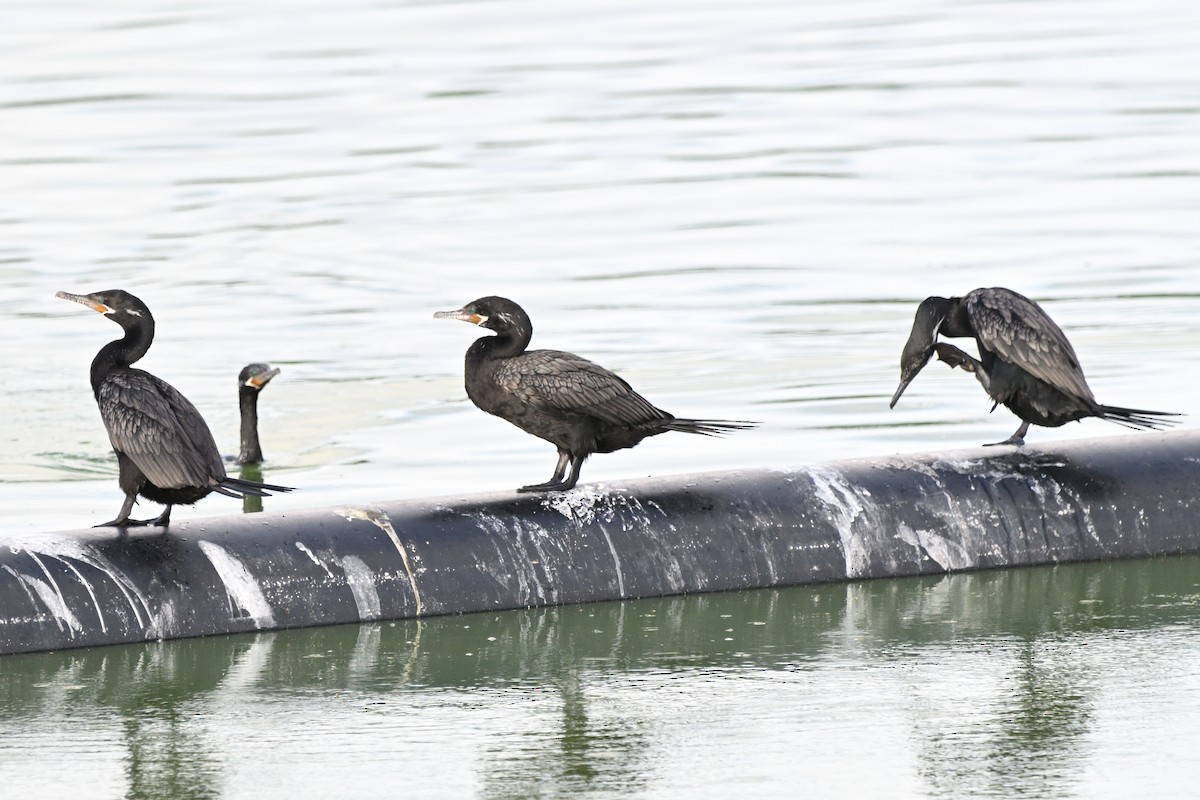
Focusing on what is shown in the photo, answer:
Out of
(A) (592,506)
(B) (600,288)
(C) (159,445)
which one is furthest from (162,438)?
(B) (600,288)

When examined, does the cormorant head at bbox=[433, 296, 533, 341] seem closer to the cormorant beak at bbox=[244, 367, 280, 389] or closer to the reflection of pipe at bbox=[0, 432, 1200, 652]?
the reflection of pipe at bbox=[0, 432, 1200, 652]

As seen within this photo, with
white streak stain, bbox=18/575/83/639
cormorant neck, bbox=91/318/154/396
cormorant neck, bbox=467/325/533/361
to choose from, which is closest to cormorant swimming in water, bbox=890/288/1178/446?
cormorant neck, bbox=467/325/533/361

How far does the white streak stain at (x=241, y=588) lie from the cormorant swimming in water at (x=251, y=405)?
3424 millimetres

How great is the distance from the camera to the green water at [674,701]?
5.82 meters

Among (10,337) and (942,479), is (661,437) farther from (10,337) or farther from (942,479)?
(10,337)

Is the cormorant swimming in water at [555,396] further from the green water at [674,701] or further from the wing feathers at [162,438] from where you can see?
the wing feathers at [162,438]

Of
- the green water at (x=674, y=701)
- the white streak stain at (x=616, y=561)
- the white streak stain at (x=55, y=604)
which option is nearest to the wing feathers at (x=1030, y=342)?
the green water at (x=674, y=701)

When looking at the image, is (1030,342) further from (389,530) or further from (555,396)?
(389,530)

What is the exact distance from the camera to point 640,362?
A: 1309 cm

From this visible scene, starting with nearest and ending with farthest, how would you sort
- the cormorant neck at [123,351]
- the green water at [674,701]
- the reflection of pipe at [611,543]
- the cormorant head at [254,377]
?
1. the green water at [674,701]
2. the reflection of pipe at [611,543]
3. the cormorant neck at [123,351]
4. the cormorant head at [254,377]

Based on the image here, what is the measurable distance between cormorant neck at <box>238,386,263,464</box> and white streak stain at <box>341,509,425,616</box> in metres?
3.19

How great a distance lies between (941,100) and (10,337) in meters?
10.7

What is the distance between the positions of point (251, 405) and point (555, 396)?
3.44 m

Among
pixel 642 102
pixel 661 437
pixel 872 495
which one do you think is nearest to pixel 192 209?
pixel 642 102
